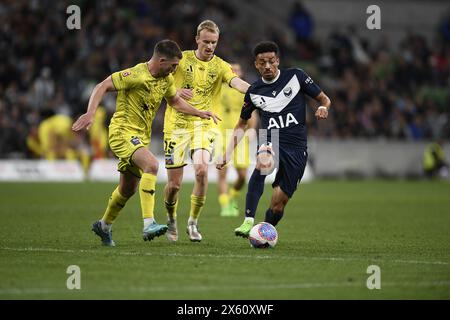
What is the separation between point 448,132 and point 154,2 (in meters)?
10.5

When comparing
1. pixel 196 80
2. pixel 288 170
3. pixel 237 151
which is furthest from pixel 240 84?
pixel 237 151

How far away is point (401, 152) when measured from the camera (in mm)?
29875

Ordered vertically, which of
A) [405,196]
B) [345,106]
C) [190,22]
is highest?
[190,22]

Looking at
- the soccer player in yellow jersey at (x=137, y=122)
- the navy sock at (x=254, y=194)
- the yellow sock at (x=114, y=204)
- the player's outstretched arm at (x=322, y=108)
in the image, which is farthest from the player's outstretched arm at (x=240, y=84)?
the yellow sock at (x=114, y=204)

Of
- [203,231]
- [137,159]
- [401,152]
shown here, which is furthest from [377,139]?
[137,159]

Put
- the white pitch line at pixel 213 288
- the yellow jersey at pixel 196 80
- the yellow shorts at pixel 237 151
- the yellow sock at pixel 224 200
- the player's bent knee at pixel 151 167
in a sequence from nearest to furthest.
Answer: the white pitch line at pixel 213 288, the player's bent knee at pixel 151 167, the yellow jersey at pixel 196 80, the yellow sock at pixel 224 200, the yellow shorts at pixel 237 151

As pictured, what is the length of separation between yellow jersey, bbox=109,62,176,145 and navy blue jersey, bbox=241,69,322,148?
119 centimetres

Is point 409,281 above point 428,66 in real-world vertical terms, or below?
below

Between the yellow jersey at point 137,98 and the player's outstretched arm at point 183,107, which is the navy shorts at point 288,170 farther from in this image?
the yellow jersey at point 137,98

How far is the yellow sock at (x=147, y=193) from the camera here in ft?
35.4

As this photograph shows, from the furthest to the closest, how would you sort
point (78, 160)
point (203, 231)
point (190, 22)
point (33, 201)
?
point (190, 22), point (78, 160), point (33, 201), point (203, 231)

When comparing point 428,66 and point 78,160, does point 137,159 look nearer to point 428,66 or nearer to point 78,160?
point 78,160

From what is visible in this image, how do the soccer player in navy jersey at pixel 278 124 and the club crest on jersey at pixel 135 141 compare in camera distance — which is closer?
the club crest on jersey at pixel 135 141
